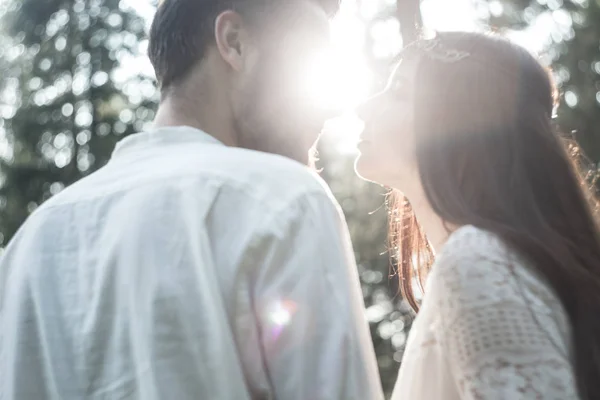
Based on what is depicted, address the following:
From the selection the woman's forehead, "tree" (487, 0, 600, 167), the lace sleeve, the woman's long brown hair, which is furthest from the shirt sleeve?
"tree" (487, 0, 600, 167)

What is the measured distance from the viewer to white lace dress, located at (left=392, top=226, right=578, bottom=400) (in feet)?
5.14

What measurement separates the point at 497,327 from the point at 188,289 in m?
0.73

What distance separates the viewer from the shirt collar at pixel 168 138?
1445mm

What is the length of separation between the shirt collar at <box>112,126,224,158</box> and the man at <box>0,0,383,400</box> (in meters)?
0.02

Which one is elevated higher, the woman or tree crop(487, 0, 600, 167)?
the woman

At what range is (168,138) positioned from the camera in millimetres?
1451

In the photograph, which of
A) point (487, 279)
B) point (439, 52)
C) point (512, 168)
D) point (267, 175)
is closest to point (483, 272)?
point (487, 279)

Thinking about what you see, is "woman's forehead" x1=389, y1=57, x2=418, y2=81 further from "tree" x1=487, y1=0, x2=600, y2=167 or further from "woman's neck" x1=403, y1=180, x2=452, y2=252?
"tree" x1=487, y1=0, x2=600, y2=167

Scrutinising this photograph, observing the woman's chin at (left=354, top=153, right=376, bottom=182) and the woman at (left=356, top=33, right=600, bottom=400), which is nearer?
the woman at (left=356, top=33, right=600, bottom=400)

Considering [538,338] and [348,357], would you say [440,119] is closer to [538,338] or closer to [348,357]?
[538,338]

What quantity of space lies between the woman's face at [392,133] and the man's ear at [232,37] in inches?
31.1

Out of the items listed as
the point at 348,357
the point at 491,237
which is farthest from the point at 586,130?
the point at 348,357

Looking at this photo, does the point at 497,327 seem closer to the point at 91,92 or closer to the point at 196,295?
the point at 196,295

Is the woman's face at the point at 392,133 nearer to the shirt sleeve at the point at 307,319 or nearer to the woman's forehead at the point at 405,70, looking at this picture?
the woman's forehead at the point at 405,70
